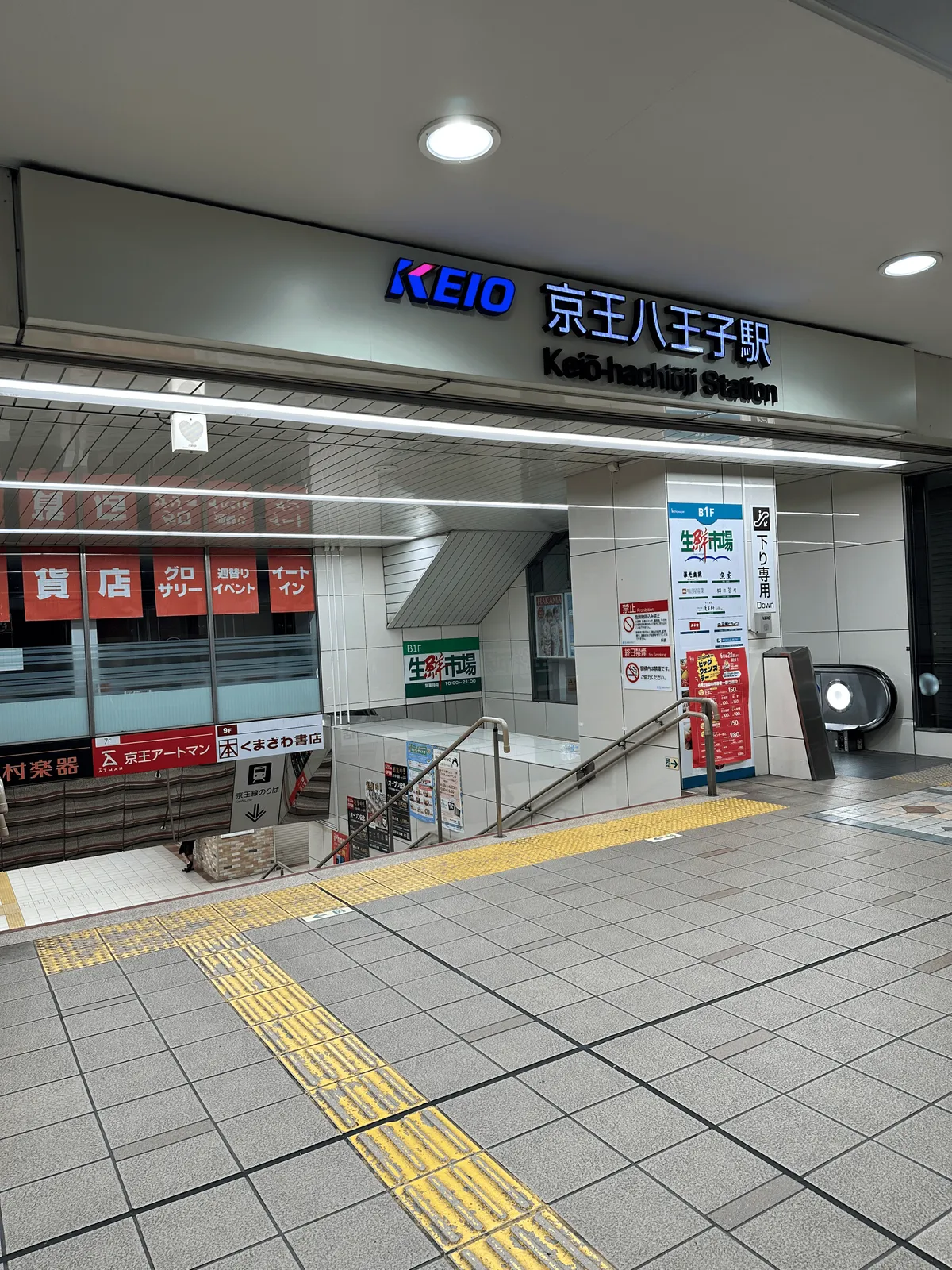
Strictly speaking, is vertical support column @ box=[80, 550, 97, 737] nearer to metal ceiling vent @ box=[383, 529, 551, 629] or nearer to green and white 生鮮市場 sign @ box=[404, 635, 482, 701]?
metal ceiling vent @ box=[383, 529, 551, 629]

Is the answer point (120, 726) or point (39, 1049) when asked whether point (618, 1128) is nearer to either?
point (39, 1049)

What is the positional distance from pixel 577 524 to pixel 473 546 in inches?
142

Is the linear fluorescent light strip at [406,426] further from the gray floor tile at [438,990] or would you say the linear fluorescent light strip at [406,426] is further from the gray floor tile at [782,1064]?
the gray floor tile at [782,1064]

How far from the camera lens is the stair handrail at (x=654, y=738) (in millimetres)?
6742

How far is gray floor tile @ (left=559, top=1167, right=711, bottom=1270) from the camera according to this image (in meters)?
2.07

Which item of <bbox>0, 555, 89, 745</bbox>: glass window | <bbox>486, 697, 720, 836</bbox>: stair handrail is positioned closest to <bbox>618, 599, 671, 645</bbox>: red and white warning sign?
<bbox>486, 697, 720, 836</bbox>: stair handrail

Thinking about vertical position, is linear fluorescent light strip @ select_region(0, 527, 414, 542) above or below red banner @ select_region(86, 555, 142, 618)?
above

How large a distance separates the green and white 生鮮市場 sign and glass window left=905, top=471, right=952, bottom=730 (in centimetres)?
670

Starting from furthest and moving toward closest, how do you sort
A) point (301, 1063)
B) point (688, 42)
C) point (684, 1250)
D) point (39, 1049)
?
point (39, 1049) → point (301, 1063) → point (688, 42) → point (684, 1250)

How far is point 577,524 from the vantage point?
819 centimetres

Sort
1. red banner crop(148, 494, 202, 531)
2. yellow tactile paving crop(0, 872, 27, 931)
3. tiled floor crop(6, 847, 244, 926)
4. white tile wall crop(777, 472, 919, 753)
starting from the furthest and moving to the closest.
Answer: tiled floor crop(6, 847, 244, 926) → yellow tactile paving crop(0, 872, 27, 931) → white tile wall crop(777, 472, 919, 753) → red banner crop(148, 494, 202, 531)

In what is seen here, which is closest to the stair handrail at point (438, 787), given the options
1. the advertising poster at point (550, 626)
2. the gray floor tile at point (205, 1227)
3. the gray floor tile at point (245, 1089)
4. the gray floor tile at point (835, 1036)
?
the advertising poster at point (550, 626)

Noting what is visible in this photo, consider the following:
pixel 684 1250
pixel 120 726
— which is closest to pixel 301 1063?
pixel 684 1250

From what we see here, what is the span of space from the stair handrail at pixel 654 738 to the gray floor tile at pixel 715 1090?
3970 millimetres
